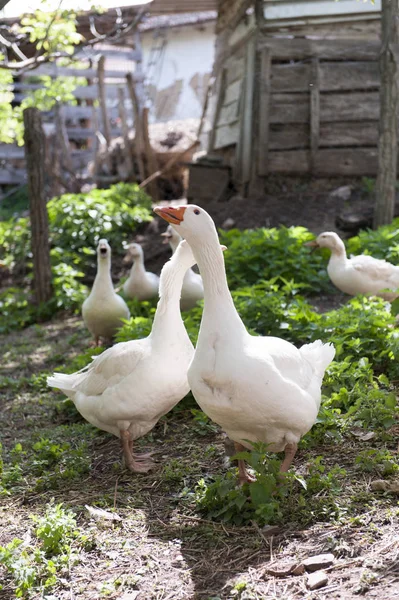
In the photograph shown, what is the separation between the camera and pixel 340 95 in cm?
1200

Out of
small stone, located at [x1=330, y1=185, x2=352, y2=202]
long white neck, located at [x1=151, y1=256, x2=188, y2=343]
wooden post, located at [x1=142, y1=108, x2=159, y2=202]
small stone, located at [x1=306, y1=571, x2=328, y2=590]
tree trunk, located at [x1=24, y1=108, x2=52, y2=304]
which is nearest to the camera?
small stone, located at [x1=306, y1=571, x2=328, y2=590]

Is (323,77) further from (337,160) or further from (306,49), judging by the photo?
(337,160)

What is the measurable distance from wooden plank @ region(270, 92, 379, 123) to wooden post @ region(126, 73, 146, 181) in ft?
12.5

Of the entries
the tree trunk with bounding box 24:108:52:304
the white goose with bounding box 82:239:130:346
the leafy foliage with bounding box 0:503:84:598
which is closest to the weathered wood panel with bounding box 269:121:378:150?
the tree trunk with bounding box 24:108:52:304

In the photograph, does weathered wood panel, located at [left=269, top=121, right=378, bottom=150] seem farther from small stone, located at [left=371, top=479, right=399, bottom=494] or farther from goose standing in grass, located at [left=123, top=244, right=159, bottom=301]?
small stone, located at [left=371, top=479, right=399, bottom=494]

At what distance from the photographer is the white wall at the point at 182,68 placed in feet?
91.7

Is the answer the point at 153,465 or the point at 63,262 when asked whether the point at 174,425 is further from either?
the point at 63,262

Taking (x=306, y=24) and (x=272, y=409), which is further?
(x=306, y=24)

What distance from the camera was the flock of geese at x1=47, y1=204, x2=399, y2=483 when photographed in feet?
10.8

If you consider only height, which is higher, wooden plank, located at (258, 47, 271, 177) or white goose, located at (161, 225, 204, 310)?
wooden plank, located at (258, 47, 271, 177)

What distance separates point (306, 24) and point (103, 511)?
1082cm

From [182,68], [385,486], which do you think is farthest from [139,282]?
[182,68]

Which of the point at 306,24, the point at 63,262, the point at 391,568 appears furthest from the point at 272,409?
the point at 306,24

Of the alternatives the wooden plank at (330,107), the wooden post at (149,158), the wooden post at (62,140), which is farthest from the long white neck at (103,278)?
the wooden post at (62,140)
